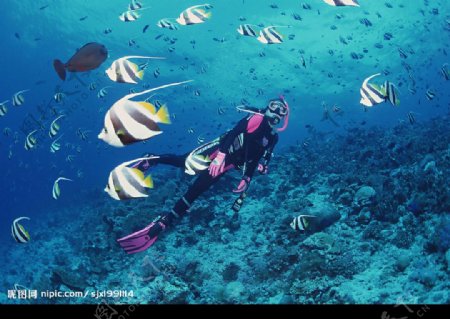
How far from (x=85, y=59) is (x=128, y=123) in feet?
5.17

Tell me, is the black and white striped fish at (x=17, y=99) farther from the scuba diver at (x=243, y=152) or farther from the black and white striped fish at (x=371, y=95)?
the black and white striped fish at (x=371, y=95)

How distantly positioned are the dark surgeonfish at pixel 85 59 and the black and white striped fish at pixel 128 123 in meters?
1.41

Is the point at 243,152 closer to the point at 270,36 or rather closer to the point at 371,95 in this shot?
the point at 270,36

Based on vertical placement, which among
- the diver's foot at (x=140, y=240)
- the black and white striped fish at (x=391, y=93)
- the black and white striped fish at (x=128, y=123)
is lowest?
the diver's foot at (x=140, y=240)

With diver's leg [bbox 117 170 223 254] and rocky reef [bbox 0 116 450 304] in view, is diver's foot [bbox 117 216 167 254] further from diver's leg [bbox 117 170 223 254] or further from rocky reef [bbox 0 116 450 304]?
rocky reef [bbox 0 116 450 304]

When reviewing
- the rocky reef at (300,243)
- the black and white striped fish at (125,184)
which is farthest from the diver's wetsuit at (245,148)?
the black and white striped fish at (125,184)

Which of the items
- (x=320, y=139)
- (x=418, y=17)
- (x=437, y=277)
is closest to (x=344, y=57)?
(x=418, y=17)

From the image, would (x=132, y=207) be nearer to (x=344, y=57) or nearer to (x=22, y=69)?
(x=344, y=57)

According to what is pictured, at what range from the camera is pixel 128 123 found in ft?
8.25

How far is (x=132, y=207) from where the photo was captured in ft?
36.0

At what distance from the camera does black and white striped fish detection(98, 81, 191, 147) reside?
2498mm

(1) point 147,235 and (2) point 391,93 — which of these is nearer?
(2) point 391,93

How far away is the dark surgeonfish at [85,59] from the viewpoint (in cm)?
352

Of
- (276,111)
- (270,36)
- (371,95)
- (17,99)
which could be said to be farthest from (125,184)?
(17,99)
